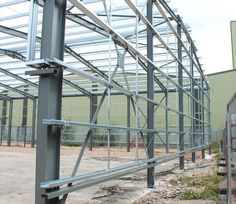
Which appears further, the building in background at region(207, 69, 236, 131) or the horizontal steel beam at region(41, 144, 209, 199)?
the building in background at region(207, 69, 236, 131)

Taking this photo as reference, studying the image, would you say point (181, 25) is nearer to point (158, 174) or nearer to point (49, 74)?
point (158, 174)

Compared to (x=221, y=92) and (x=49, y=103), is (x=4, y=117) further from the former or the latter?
(x=49, y=103)

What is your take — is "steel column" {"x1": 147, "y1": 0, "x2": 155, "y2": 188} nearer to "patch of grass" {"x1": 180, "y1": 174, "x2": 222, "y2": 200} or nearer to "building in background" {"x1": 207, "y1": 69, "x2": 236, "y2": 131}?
"patch of grass" {"x1": 180, "y1": 174, "x2": 222, "y2": 200}

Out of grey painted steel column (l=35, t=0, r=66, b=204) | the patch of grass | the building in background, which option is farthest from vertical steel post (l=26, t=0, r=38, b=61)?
the building in background

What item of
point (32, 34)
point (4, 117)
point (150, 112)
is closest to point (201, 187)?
point (150, 112)

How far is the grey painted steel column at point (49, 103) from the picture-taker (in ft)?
12.7

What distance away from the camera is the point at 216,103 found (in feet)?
94.3

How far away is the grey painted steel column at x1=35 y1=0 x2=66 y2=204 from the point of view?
3.87 metres

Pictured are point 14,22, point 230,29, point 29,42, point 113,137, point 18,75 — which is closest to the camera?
point 29,42

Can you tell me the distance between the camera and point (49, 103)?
156 inches

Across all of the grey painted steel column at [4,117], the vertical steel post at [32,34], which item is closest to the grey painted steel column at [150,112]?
the vertical steel post at [32,34]

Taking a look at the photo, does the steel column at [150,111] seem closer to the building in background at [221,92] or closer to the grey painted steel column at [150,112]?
the grey painted steel column at [150,112]

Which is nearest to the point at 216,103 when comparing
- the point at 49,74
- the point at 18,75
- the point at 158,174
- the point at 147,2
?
the point at 18,75

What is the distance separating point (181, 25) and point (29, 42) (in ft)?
31.5
